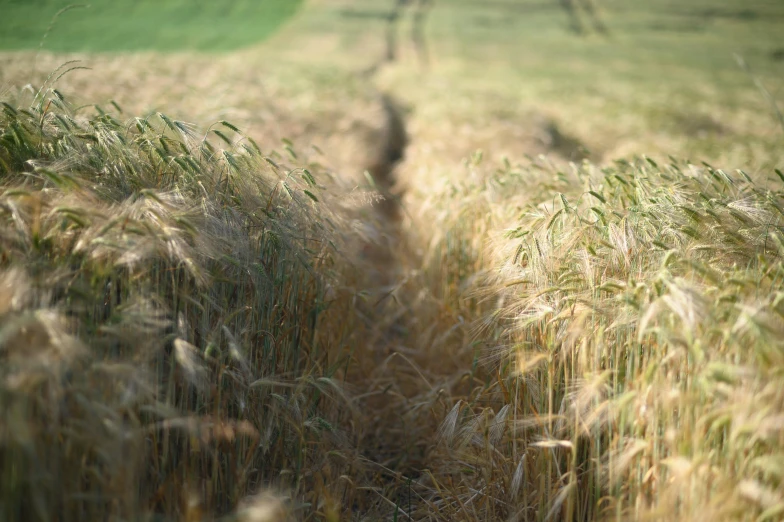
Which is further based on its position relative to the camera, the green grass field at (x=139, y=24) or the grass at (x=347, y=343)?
the green grass field at (x=139, y=24)

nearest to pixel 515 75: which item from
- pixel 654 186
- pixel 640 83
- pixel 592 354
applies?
pixel 640 83

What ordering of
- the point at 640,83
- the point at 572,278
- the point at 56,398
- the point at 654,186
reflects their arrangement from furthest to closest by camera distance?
the point at 640,83
the point at 654,186
the point at 572,278
the point at 56,398

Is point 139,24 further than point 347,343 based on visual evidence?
Yes

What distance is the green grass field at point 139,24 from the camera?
366 centimetres

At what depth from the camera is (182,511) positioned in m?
1.59

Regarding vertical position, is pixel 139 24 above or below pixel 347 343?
above

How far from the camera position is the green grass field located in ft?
12.0

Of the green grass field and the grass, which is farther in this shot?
the green grass field

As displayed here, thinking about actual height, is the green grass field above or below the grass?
above

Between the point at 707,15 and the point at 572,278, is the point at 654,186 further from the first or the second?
the point at 707,15

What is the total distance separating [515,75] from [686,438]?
1875 centimetres

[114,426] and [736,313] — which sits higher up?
[736,313]

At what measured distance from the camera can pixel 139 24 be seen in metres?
11.3

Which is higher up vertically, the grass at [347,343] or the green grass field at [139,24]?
the green grass field at [139,24]
